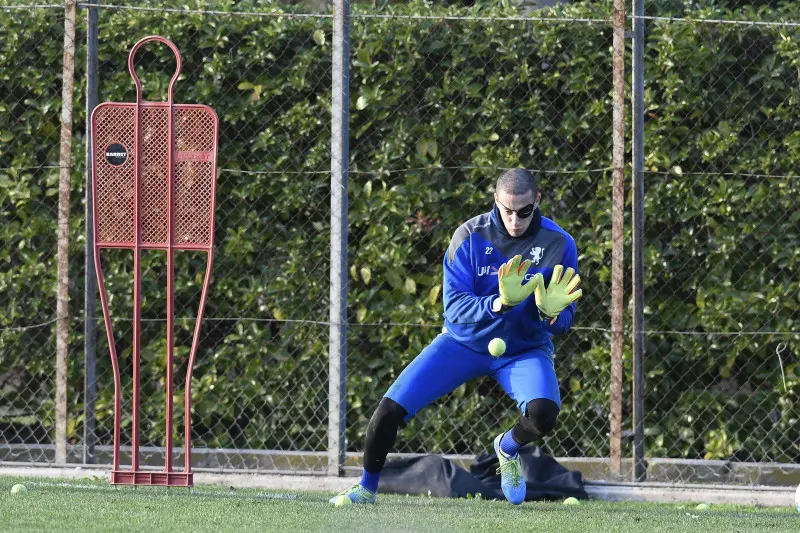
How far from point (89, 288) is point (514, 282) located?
2.72m

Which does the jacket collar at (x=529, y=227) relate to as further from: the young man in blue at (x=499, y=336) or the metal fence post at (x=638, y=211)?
the metal fence post at (x=638, y=211)

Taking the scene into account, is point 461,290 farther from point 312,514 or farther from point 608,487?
point 608,487

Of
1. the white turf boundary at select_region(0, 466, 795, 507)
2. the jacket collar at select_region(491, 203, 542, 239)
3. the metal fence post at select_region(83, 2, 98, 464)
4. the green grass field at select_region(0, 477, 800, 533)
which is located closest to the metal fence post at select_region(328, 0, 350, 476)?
the white turf boundary at select_region(0, 466, 795, 507)

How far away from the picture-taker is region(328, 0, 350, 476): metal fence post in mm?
7086

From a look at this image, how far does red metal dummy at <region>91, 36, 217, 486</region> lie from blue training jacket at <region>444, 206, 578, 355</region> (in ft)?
4.00

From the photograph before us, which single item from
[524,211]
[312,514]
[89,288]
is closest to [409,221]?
[524,211]

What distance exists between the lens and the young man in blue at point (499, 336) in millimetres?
5973

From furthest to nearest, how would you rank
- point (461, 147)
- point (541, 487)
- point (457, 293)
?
1. point (461, 147)
2. point (541, 487)
3. point (457, 293)

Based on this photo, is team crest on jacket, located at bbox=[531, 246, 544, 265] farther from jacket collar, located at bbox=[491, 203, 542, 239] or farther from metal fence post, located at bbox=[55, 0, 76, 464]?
metal fence post, located at bbox=[55, 0, 76, 464]

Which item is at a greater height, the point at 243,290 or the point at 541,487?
the point at 243,290

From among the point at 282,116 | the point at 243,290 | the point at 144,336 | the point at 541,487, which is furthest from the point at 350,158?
the point at 541,487

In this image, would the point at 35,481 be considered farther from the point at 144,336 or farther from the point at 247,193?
the point at 247,193

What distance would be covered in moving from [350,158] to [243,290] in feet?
3.17

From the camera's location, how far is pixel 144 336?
7547 millimetres
